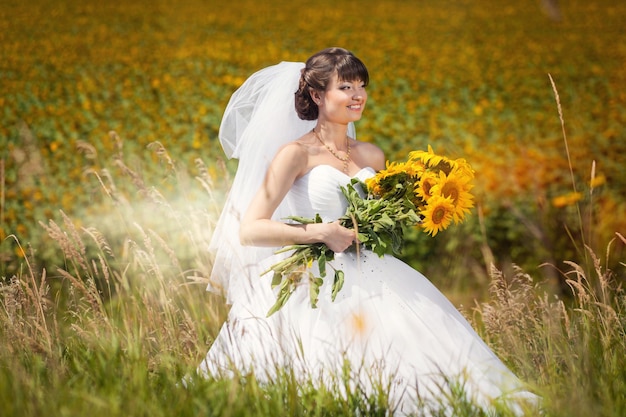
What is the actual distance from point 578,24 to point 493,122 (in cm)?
542

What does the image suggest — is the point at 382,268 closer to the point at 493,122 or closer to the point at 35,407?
the point at 35,407

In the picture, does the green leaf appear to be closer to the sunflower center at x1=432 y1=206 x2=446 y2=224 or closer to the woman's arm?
the woman's arm

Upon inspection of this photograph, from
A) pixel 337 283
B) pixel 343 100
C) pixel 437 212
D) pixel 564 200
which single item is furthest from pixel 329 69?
pixel 564 200

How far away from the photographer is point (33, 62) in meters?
10.4

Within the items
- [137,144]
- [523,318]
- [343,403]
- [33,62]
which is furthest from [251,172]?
[33,62]

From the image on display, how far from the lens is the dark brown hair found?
11.1ft

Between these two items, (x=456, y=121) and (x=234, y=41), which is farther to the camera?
(x=234, y=41)

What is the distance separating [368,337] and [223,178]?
3.64 meters

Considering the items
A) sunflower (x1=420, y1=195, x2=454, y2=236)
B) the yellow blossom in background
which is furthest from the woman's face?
the yellow blossom in background

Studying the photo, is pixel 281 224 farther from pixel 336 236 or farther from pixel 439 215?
pixel 439 215

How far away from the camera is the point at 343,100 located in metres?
3.37

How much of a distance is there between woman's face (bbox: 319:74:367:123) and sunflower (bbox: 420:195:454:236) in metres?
0.49

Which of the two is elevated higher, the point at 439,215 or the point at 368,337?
the point at 439,215

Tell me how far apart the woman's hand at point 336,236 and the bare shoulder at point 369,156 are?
0.45 m
